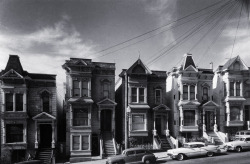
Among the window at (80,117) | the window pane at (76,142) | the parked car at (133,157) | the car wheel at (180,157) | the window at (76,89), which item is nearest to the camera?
the parked car at (133,157)

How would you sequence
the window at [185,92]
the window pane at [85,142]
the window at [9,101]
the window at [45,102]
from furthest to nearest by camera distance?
the window at [185,92]
the window at [45,102]
the window pane at [85,142]
the window at [9,101]

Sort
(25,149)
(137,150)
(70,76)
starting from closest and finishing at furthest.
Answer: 1. (137,150)
2. (25,149)
3. (70,76)

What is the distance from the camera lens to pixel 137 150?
59.6 ft

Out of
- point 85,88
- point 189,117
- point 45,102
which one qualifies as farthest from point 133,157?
point 45,102

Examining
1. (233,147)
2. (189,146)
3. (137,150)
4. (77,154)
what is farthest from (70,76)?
(233,147)

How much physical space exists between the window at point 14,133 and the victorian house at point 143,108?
11.9 metres

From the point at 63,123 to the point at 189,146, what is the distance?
1881cm

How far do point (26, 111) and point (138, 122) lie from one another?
13.3 metres

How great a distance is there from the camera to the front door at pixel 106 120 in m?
26.8

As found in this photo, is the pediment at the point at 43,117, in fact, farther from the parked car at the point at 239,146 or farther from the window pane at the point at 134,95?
the parked car at the point at 239,146

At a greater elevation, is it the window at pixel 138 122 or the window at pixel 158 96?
the window at pixel 158 96

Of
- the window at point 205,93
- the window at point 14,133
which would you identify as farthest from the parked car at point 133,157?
the window at point 205,93

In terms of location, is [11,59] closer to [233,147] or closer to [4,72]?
[4,72]

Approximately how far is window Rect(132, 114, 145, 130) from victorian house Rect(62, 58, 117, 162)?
2656mm
